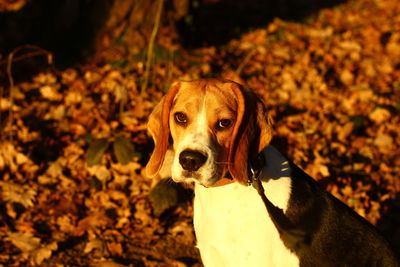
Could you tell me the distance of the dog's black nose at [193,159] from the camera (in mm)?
3198

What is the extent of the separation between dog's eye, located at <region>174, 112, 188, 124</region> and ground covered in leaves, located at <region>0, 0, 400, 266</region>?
1.86 metres

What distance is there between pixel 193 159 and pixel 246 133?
443 millimetres

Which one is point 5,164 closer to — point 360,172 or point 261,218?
point 261,218

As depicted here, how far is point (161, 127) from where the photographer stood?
364cm

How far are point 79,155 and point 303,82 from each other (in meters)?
3.61

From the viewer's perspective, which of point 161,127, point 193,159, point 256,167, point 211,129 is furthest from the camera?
point 161,127

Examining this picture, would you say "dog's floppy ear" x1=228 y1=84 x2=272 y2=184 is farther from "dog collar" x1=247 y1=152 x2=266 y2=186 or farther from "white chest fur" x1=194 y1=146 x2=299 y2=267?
"white chest fur" x1=194 y1=146 x2=299 y2=267

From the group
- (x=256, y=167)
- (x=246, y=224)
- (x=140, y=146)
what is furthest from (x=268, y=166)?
(x=140, y=146)

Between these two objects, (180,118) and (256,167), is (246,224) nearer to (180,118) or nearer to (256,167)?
(256,167)

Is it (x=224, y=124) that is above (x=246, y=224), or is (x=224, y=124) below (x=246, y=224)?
above

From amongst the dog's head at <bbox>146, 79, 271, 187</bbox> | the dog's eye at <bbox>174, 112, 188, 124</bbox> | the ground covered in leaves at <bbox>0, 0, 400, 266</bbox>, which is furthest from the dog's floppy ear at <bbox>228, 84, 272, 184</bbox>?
the ground covered in leaves at <bbox>0, 0, 400, 266</bbox>

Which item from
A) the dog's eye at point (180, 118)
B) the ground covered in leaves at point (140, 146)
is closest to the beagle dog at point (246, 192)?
the dog's eye at point (180, 118)

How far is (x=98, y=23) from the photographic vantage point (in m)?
7.43

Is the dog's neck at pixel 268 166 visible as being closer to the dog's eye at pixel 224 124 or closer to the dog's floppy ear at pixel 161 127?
the dog's eye at pixel 224 124
